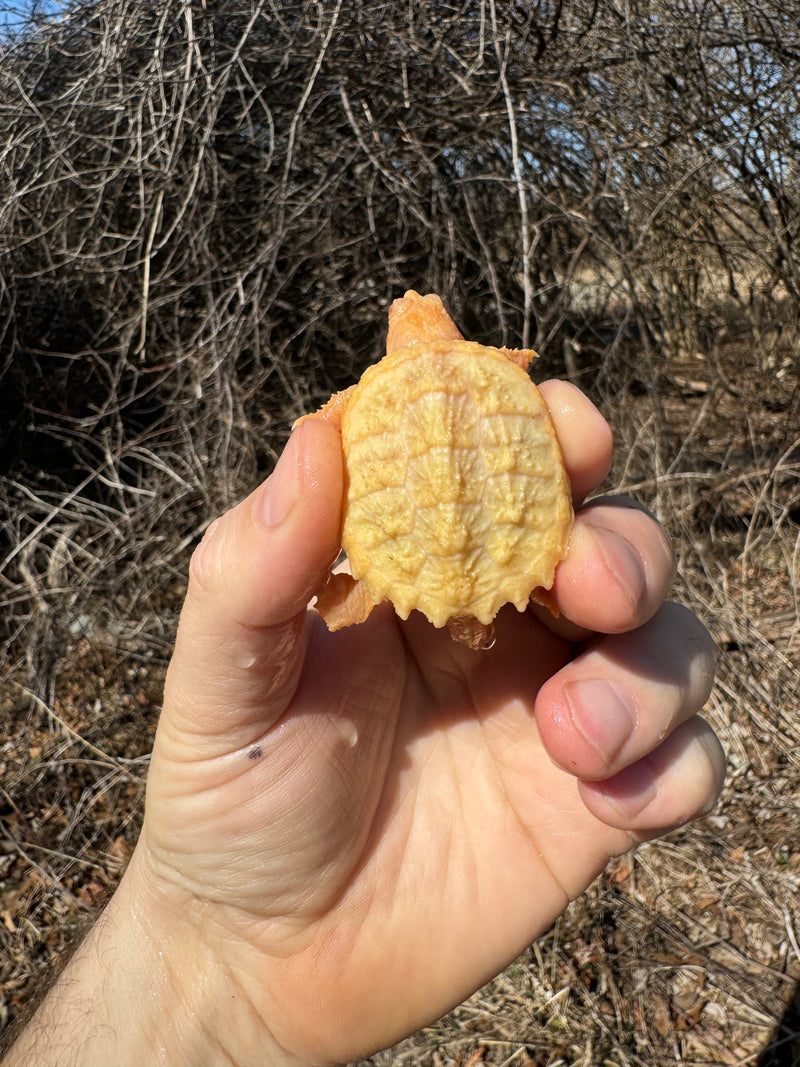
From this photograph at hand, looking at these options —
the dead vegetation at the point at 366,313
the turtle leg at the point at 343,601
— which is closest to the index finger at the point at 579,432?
the turtle leg at the point at 343,601

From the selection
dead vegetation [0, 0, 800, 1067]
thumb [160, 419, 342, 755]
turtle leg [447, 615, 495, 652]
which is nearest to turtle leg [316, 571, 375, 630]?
thumb [160, 419, 342, 755]

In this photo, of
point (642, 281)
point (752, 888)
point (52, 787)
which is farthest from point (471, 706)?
point (642, 281)

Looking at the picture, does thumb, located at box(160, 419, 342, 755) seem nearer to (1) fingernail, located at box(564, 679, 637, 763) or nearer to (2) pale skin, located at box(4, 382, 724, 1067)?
(2) pale skin, located at box(4, 382, 724, 1067)

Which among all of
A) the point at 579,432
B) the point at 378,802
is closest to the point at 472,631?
the point at 579,432

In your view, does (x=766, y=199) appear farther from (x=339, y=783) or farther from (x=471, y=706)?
(x=339, y=783)

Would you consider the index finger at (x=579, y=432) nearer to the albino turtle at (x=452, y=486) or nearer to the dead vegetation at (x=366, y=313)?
the albino turtle at (x=452, y=486)

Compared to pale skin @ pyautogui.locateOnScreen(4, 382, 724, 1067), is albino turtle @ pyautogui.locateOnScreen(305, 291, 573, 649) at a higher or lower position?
higher
